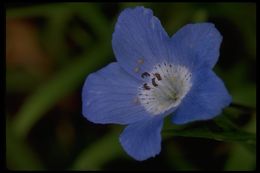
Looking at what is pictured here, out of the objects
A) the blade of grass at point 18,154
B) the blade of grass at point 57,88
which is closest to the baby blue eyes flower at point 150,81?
the blade of grass at point 57,88

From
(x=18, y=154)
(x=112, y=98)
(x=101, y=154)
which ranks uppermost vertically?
(x=112, y=98)

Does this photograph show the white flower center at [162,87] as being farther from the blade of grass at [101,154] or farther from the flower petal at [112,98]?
the blade of grass at [101,154]

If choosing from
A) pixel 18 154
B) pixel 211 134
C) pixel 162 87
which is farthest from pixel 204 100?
pixel 18 154

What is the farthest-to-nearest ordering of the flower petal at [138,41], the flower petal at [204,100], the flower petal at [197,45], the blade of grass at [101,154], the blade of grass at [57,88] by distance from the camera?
1. the blade of grass at [57,88]
2. the blade of grass at [101,154]
3. the flower petal at [138,41]
4. the flower petal at [197,45]
5. the flower petal at [204,100]

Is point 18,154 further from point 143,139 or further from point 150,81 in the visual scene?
point 143,139

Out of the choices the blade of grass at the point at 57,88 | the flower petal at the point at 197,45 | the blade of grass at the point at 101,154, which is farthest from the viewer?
the blade of grass at the point at 57,88

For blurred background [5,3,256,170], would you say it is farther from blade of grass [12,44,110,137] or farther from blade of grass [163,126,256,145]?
blade of grass [163,126,256,145]

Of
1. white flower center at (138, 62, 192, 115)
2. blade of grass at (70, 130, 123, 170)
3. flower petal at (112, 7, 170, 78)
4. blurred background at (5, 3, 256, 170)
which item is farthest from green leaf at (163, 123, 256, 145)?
blade of grass at (70, 130, 123, 170)
